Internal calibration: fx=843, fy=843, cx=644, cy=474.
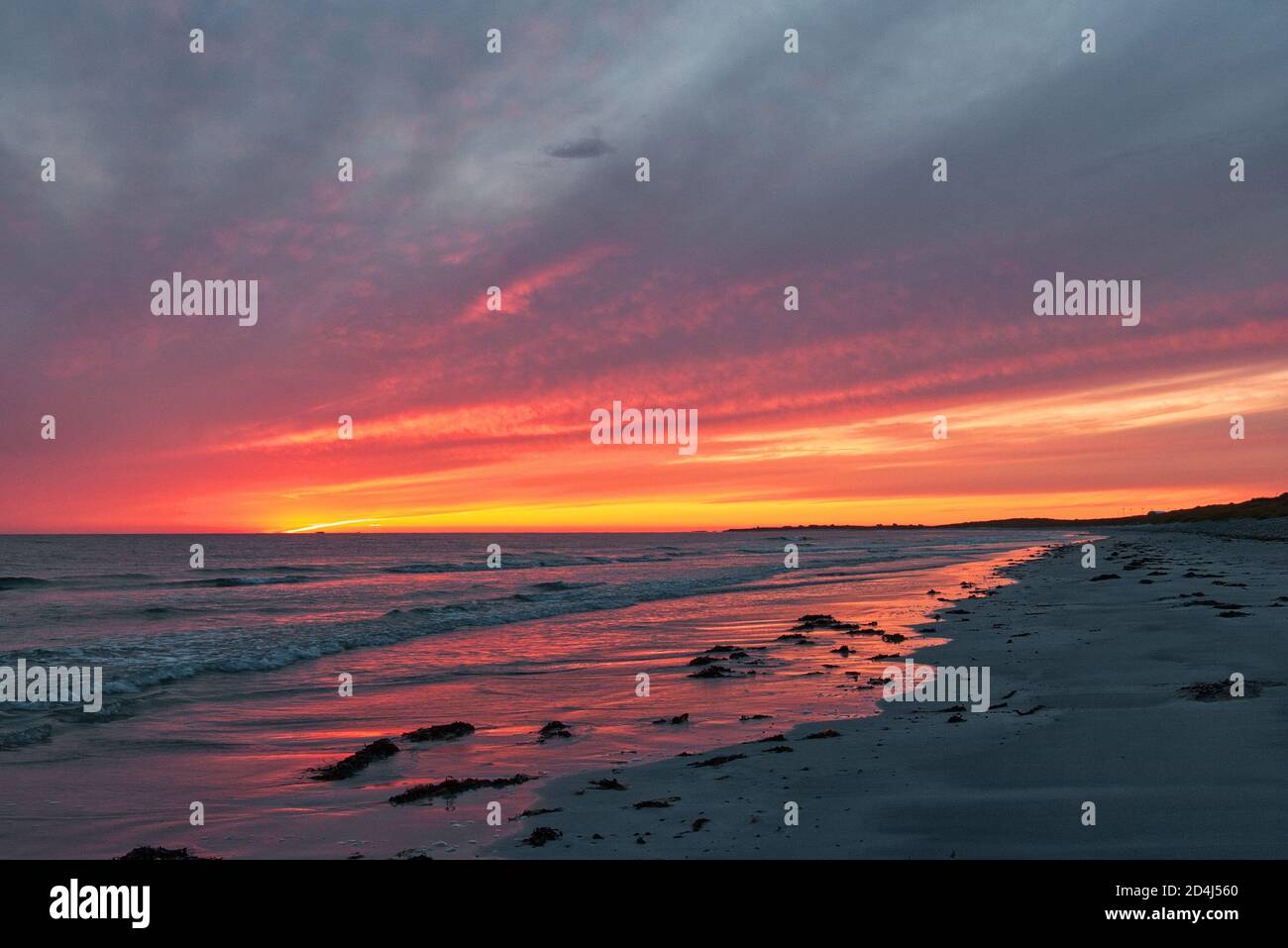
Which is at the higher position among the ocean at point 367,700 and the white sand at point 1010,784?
the white sand at point 1010,784

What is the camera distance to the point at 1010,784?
7.96 metres

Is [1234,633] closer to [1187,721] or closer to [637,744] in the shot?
[1187,721]

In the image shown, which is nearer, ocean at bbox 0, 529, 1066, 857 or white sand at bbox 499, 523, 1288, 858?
white sand at bbox 499, 523, 1288, 858

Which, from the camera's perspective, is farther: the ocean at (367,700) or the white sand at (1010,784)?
the ocean at (367,700)

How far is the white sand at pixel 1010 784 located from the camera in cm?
650

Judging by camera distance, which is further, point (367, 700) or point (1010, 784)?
point (367, 700)

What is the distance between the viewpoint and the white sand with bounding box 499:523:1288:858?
650 centimetres

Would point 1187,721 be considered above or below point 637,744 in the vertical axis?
above

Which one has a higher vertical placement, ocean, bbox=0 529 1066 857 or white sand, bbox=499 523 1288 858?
white sand, bbox=499 523 1288 858

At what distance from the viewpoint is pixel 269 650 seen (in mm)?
22562

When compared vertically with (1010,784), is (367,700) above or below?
below

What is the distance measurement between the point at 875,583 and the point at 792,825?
40.0 metres
